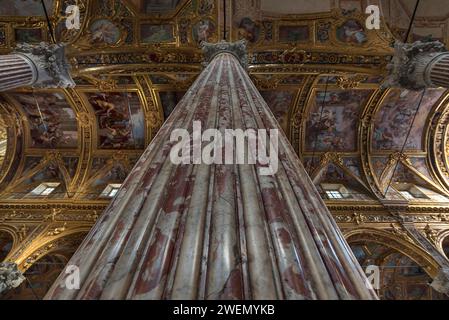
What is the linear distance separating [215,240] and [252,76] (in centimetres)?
1080

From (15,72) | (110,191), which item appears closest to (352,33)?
(15,72)

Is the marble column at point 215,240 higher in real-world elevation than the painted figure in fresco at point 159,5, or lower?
lower

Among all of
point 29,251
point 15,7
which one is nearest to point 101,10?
point 15,7

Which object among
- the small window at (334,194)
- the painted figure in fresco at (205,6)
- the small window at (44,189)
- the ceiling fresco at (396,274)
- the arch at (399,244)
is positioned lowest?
the ceiling fresco at (396,274)

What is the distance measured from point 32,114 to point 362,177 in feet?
44.7

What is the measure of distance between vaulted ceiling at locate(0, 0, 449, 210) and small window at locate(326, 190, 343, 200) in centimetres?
53

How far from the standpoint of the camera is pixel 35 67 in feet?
23.8

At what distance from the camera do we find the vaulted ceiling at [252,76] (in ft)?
34.1

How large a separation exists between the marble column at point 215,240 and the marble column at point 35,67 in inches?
209

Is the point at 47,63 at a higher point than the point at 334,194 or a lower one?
higher

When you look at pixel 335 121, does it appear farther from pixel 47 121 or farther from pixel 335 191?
pixel 47 121

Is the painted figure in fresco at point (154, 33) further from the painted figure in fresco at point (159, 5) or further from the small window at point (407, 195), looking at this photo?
the small window at point (407, 195)

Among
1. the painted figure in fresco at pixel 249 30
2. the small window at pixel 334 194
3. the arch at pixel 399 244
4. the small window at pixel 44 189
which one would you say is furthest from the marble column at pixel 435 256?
the small window at pixel 44 189
